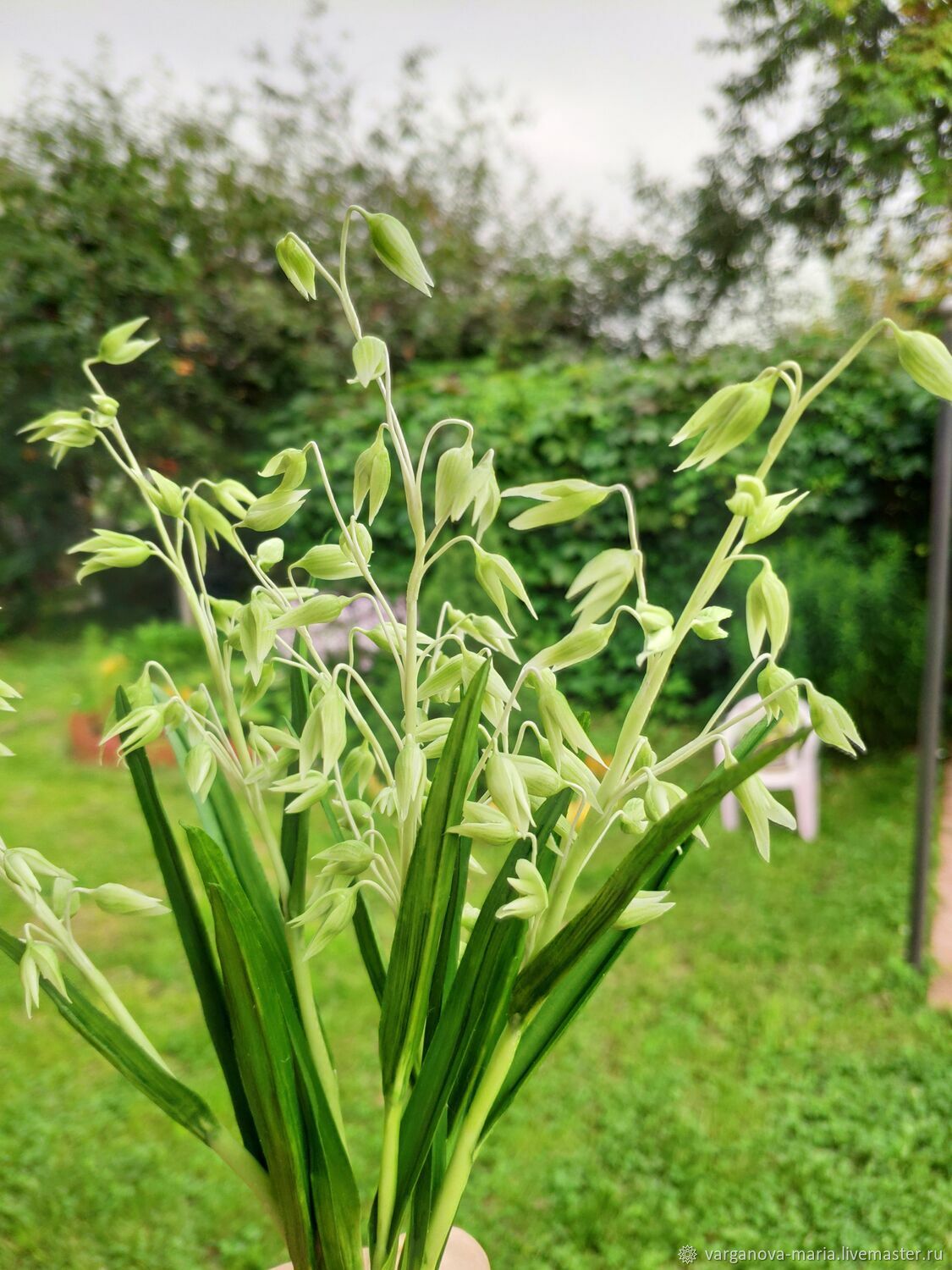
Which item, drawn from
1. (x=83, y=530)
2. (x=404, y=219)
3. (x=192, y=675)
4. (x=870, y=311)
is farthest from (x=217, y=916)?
(x=404, y=219)

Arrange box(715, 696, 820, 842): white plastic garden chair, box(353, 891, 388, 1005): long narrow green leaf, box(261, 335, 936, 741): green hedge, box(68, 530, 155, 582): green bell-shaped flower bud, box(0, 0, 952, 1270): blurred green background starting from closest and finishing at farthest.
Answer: box(68, 530, 155, 582): green bell-shaped flower bud < box(353, 891, 388, 1005): long narrow green leaf < box(0, 0, 952, 1270): blurred green background < box(715, 696, 820, 842): white plastic garden chair < box(261, 335, 936, 741): green hedge

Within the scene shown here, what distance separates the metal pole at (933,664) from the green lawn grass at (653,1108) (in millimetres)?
205

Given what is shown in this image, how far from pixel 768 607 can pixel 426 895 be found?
22 cm

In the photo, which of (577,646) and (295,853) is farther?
(295,853)

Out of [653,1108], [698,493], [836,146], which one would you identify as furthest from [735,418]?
[836,146]

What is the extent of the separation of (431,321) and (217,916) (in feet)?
13.0

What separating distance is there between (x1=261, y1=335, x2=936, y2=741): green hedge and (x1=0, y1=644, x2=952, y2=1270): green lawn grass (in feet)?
2.78

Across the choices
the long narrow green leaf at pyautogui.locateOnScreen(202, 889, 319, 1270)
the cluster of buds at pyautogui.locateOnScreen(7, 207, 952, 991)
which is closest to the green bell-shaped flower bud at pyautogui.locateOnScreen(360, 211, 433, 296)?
the cluster of buds at pyautogui.locateOnScreen(7, 207, 952, 991)

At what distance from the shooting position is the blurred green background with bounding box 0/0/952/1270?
58.7 inches

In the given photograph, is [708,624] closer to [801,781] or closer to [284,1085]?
[284,1085]

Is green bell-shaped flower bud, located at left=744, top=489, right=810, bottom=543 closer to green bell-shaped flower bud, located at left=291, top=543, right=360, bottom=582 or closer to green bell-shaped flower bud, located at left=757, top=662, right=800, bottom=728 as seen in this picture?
green bell-shaped flower bud, located at left=757, top=662, right=800, bottom=728

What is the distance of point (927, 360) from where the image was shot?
360 millimetres

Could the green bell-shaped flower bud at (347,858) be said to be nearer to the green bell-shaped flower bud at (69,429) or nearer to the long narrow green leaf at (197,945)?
the long narrow green leaf at (197,945)

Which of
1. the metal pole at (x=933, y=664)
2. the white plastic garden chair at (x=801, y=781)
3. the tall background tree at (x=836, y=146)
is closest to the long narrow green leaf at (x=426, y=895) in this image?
the metal pole at (x=933, y=664)
